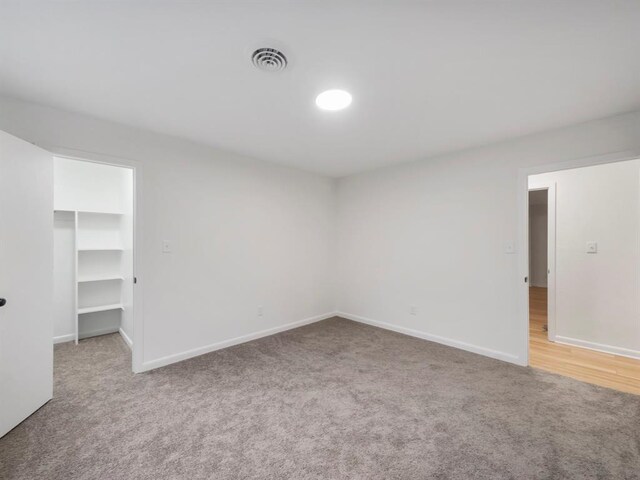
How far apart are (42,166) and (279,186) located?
2.40 m

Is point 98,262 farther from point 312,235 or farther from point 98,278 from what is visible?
point 312,235

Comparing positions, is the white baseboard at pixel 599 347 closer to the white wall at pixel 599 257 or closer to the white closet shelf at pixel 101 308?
the white wall at pixel 599 257

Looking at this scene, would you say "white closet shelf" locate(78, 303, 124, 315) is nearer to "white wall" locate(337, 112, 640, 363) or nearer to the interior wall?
"white wall" locate(337, 112, 640, 363)

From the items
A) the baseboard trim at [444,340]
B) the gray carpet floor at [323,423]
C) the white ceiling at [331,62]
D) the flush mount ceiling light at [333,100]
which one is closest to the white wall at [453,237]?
the baseboard trim at [444,340]

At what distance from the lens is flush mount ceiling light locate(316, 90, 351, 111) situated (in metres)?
2.01

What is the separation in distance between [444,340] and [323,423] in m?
2.14

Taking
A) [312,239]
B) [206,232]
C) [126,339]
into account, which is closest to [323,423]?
[206,232]

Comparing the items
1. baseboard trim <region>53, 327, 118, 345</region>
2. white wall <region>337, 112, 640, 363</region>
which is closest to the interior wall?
white wall <region>337, 112, 640, 363</region>

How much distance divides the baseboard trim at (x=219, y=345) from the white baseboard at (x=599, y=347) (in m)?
3.20

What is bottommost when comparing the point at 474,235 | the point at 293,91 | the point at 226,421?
the point at 226,421

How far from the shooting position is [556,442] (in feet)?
5.75

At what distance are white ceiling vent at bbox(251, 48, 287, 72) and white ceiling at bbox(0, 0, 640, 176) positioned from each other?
0.05 meters

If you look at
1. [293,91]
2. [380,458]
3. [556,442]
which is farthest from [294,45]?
[556,442]

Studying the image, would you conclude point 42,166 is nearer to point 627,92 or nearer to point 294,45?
point 294,45
